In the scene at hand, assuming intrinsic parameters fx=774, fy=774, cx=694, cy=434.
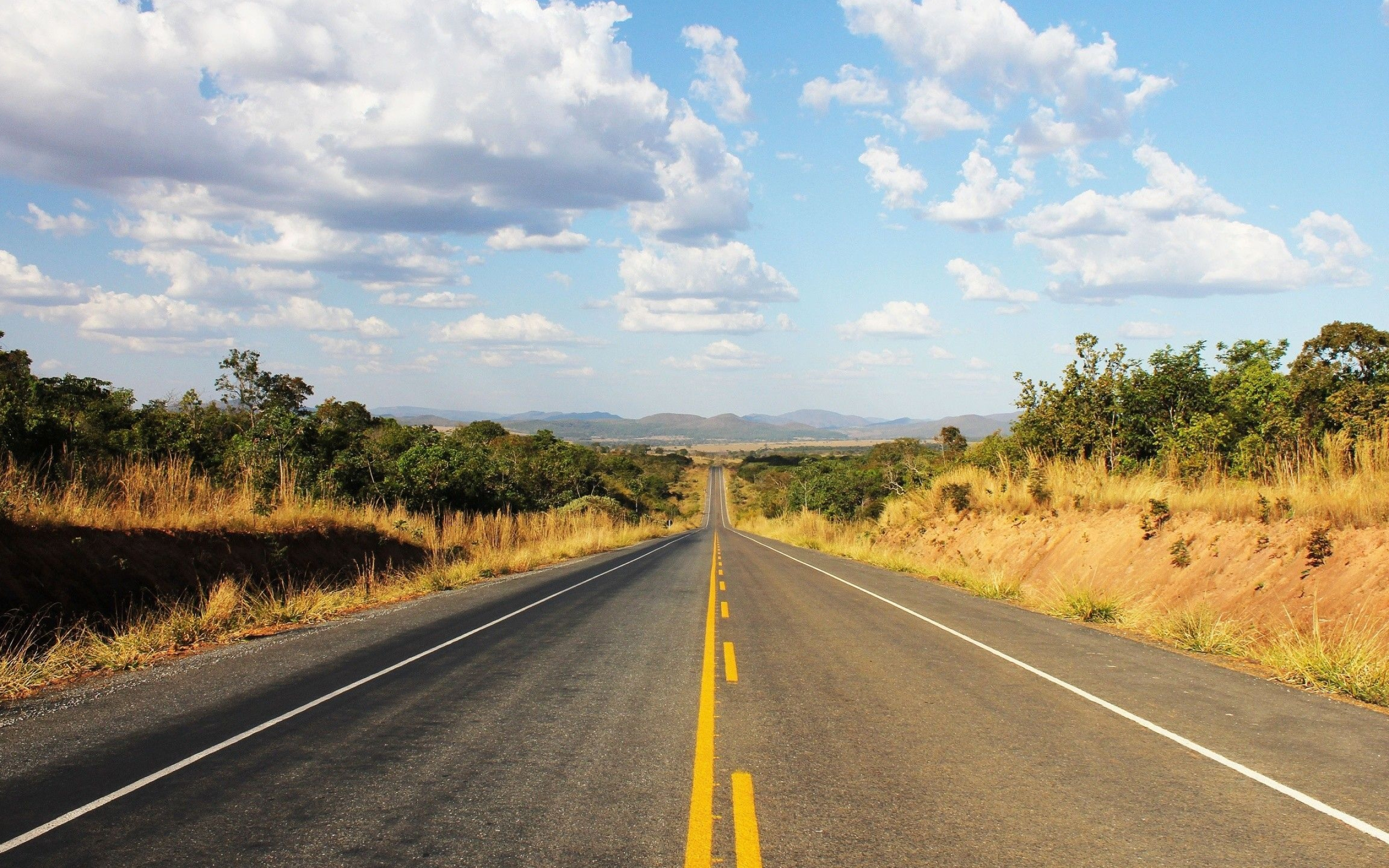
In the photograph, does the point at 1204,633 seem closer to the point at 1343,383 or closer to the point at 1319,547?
the point at 1319,547

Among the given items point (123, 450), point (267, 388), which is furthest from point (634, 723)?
point (267, 388)

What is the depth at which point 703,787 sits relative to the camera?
4.86 m

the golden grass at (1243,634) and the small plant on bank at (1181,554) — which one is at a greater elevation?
the small plant on bank at (1181,554)

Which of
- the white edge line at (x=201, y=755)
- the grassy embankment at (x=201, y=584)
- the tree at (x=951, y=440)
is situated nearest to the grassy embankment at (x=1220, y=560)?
the white edge line at (x=201, y=755)

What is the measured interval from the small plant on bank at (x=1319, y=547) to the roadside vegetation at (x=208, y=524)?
49.8ft

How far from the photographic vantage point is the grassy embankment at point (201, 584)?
28.6ft

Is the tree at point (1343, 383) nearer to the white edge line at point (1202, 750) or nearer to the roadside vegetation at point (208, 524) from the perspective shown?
the white edge line at point (1202, 750)

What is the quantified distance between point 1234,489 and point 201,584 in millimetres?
18356

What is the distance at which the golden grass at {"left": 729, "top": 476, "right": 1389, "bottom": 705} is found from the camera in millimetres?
7891

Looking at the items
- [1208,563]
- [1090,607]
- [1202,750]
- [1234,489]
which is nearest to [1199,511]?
[1234,489]

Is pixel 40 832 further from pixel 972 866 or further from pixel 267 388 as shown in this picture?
pixel 267 388

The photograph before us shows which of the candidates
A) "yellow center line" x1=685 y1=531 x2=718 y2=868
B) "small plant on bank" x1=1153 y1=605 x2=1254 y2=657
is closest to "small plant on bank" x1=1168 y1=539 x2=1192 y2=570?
"small plant on bank" x1=1153 y1=605 x2=1254 y2=657

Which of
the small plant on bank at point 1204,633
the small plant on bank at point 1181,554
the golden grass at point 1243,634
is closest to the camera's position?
the golden grass at point 1243,634

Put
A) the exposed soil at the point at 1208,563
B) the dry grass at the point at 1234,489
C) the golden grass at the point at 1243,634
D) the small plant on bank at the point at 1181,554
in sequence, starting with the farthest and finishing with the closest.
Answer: the small plant on bank at the point at 1181,554 → the dry grass at the point at 1234,489 → the exposed soil at the point at 1208,563 → the golden grass at the point at 1243,634
